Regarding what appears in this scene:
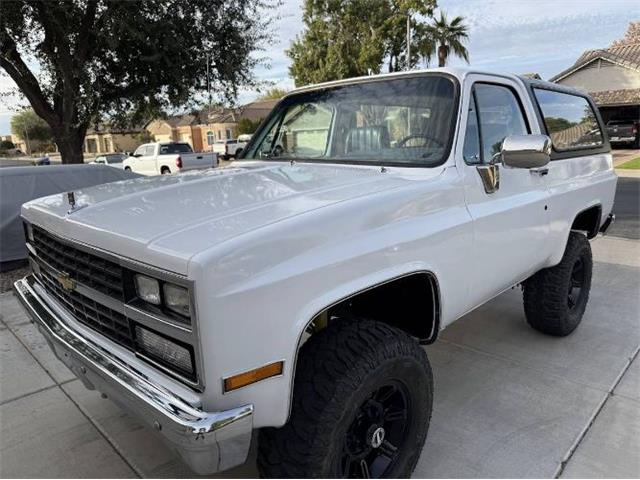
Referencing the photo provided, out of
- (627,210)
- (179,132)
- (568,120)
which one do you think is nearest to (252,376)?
(568,120)

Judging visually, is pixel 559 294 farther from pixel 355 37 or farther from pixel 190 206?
pixel 355 37

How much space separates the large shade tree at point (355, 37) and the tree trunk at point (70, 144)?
20.9m

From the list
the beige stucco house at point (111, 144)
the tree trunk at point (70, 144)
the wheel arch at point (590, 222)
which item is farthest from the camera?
the beige stucco house at point (111, 144)

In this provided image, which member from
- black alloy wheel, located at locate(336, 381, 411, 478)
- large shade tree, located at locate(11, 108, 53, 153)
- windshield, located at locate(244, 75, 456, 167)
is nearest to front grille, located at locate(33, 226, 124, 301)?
black alloy wheel, located at locate(336, 381, 411, 478)

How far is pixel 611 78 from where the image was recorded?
1088 inches

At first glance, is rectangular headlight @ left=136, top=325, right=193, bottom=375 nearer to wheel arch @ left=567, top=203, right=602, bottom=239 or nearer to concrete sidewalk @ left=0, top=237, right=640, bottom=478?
concrete sidewalk @ left=0, top=237, right=640, bottom=478

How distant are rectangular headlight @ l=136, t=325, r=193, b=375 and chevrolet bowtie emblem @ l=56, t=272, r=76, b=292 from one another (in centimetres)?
56

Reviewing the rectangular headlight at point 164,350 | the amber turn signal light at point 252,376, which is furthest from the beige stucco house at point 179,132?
the amber turn signal light at point 252,376

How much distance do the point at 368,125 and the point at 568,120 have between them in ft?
6.17

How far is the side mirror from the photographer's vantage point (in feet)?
8.49

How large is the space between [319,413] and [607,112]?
101 ft

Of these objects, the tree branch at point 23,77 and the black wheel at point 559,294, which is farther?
the tree branch at point 23,77

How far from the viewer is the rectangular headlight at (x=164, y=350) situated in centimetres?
173

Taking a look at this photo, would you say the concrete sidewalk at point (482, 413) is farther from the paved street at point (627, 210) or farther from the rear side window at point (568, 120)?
the paved street at point (627, 210)
